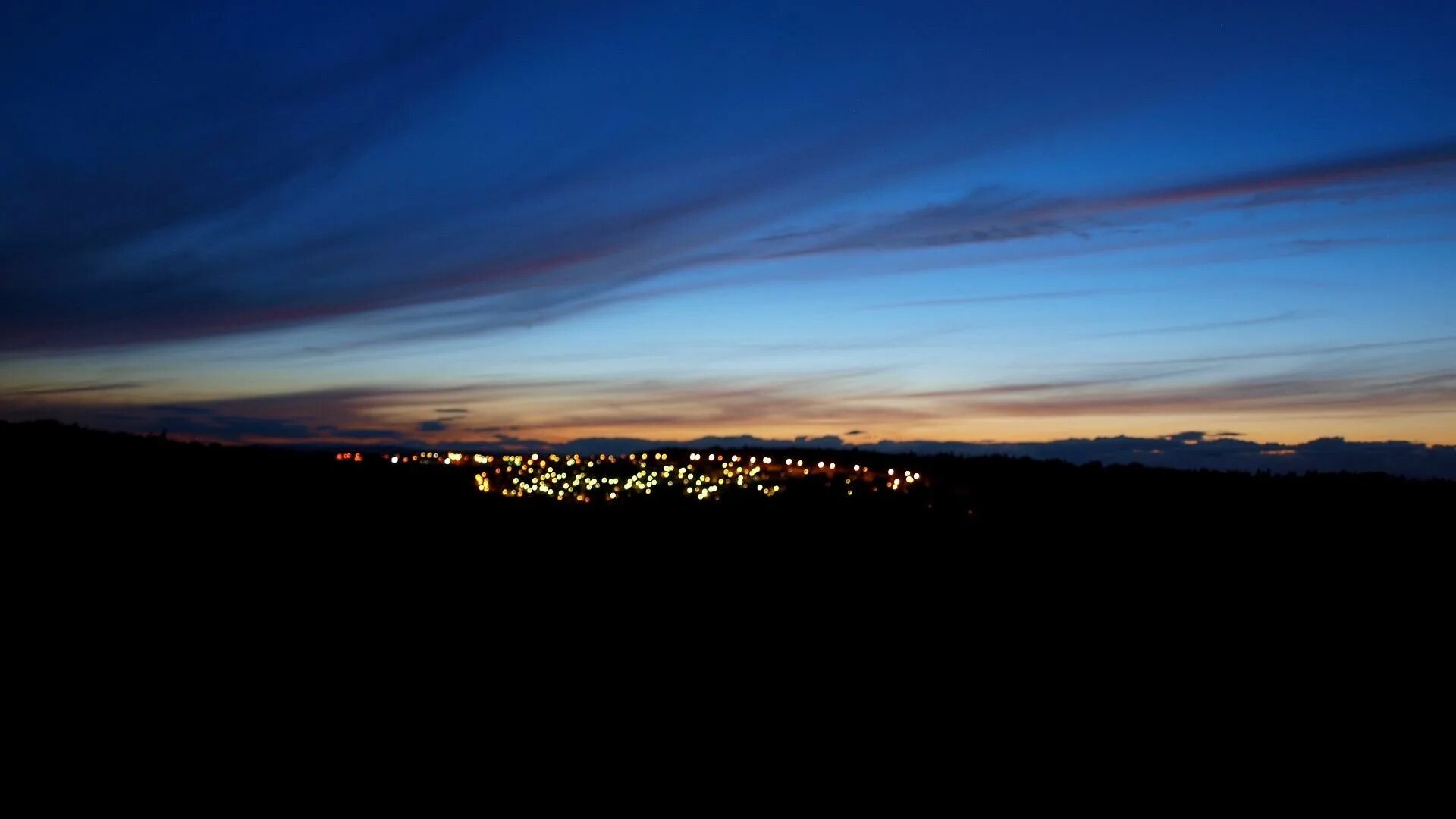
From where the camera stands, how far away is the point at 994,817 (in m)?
5.91

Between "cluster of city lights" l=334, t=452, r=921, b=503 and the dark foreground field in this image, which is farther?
"cluster of city lights" l=334, t=452, r=921, b=503

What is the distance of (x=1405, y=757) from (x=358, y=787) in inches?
250

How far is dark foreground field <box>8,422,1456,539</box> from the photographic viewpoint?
9.73 meters

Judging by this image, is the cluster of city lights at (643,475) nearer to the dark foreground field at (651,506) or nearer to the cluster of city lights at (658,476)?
the cluster of city lights at (658,476)

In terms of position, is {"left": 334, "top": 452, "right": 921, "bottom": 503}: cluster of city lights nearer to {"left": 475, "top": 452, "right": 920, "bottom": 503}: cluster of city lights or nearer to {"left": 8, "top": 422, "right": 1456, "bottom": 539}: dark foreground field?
{"left": 475, "top": 452, "right": 920, "bottom": 503}: cluster of city lights

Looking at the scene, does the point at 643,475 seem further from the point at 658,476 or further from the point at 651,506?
the point at 651,506

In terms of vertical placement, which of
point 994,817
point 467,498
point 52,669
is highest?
point 467,498

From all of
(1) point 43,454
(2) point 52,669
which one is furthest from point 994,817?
(1) point 43,454

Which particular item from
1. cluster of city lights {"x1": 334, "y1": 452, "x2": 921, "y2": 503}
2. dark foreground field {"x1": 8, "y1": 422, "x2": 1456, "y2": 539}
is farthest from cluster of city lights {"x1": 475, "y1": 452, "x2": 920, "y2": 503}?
dark foreground field {"x1": 8, "y1": 422, "x2": 1456, "y2": 539}

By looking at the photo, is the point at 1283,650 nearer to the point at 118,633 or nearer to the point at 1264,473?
the point at 1264,473

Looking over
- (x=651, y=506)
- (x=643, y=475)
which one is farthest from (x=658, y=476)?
(x=651, y=506)

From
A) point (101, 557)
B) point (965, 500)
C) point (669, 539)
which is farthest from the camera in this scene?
point (965, 500)

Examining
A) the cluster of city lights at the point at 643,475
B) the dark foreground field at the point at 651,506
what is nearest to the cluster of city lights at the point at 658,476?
the cluster of city lights at the point at 643,475

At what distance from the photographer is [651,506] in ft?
40.6
